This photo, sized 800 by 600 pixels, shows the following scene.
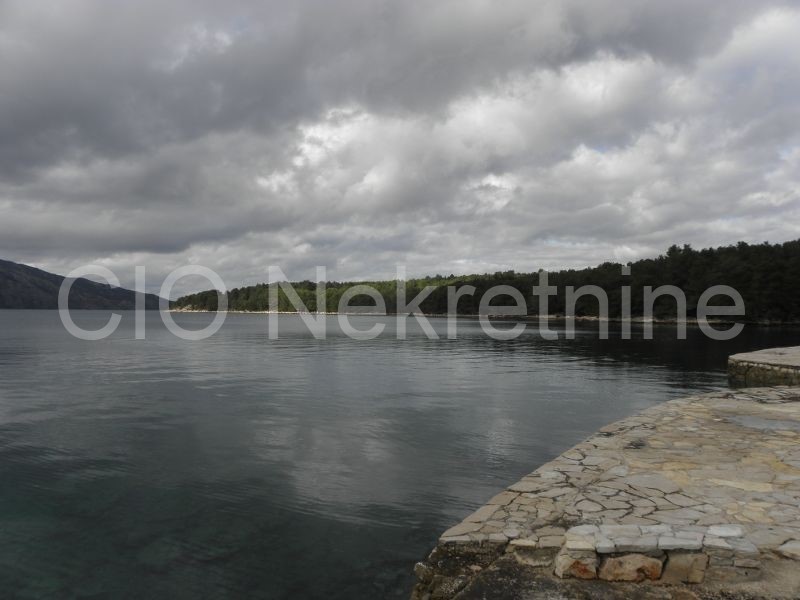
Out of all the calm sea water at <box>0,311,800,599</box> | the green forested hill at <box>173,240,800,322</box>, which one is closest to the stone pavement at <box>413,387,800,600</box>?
the calm sea water at <box>0,311,800,599</box>

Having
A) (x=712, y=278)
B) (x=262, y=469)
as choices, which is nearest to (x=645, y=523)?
(x=262, y=469)

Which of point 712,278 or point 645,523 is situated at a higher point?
point 712,278

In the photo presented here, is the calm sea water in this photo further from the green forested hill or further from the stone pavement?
the green forested hill

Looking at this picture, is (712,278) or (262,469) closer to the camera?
(262,469)

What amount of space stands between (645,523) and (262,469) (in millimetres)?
8966

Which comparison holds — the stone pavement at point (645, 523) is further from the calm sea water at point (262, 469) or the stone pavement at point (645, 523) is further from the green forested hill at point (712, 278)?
the green forested hill at point (712, 278)

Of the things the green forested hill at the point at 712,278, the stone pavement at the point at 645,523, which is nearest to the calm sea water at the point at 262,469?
the stone pavement at the point at 645,523

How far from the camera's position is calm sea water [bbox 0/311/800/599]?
306 inches

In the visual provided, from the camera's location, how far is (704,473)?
789 centimetres

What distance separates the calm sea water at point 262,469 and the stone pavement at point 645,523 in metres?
1.90

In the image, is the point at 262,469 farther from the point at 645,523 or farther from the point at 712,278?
the point at 712,278

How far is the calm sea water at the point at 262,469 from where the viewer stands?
777 centimetres

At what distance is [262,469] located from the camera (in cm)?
1240

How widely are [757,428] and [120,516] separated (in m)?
12.9
